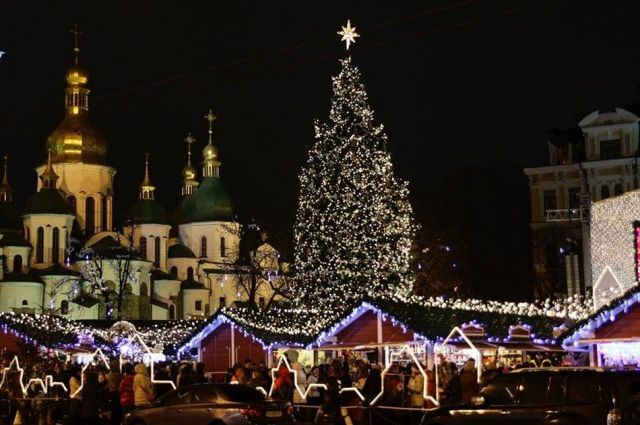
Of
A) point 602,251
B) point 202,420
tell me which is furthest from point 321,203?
point 202,420

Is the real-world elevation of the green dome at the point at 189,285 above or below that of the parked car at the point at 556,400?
above

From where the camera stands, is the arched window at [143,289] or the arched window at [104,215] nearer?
the arched window at [143,289]

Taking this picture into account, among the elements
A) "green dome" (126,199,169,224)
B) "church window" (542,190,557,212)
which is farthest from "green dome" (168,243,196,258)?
"church window" (542,190,557,212)

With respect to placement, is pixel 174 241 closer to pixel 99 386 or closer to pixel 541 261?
pixel 541 261

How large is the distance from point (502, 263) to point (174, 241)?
50.7m

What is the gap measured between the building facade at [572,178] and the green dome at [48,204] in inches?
1873

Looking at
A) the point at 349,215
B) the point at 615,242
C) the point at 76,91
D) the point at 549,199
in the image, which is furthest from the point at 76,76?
the point at 615,242

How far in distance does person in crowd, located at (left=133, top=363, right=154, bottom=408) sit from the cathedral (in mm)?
58523

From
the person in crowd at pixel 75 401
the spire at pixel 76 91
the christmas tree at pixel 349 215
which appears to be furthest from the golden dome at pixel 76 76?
the person in crowd at pixel 75 401

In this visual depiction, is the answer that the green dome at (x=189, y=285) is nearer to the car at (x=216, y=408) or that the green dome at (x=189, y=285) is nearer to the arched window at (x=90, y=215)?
the arched window at (x=90, y=215)

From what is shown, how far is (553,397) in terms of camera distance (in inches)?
622

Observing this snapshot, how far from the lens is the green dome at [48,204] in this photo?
9406 centimetres

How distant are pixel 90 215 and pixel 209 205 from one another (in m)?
11.7

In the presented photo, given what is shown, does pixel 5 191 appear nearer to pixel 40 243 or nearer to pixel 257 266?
pixel 40 243
